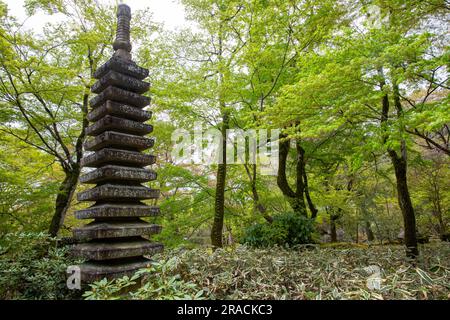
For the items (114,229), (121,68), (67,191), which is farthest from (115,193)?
(67,191)

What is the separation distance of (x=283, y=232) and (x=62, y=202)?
7.62 metres

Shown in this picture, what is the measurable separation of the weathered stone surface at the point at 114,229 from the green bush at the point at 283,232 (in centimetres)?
461

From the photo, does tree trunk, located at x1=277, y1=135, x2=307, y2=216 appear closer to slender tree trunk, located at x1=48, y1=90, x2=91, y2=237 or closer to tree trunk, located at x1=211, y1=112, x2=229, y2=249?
tree trunk, located at x1=211, y1=112, x2=229, y2=249

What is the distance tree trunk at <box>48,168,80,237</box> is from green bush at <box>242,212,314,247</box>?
6.38 m

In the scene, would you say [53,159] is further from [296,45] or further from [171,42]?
[296,45]

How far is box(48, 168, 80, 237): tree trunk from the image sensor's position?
8430mm

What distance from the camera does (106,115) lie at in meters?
3.38

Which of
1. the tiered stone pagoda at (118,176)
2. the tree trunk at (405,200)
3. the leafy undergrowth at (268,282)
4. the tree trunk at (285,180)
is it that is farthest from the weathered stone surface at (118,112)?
the tree trunk at (285,180)

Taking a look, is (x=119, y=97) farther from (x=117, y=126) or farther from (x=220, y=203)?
(x=220, y=203)

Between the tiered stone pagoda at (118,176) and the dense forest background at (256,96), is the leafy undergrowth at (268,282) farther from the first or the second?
the dense forest background at (256,96)

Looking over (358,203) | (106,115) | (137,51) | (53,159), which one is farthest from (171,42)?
(358,203)

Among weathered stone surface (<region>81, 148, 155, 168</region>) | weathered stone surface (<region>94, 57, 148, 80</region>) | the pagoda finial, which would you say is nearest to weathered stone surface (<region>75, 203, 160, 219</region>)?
weathered stone surface (<region>81, 148, 155, 168</region>)

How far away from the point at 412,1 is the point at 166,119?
9.06 m

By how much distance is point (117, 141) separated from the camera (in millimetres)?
3312
